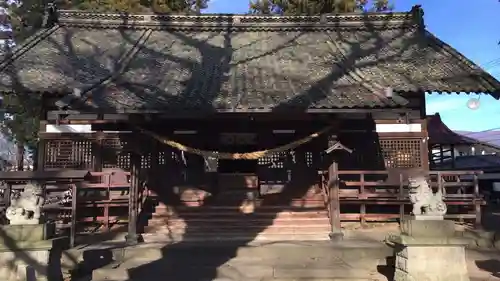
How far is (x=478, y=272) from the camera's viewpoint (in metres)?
8.33

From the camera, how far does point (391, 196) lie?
11508mm

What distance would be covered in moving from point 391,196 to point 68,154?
30.5 ft

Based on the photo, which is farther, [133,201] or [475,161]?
[475,161]

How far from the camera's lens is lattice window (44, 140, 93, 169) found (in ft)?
41.4

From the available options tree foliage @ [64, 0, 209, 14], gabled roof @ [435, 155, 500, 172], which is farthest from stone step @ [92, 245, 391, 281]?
gabled roof @ [435, 155, 500, 172]

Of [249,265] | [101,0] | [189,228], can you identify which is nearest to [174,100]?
[189,228]

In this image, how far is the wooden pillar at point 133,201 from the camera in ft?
33.1

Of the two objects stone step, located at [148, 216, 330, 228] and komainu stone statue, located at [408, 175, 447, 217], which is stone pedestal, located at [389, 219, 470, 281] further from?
stone step, located at [148, 216, 330, 228]

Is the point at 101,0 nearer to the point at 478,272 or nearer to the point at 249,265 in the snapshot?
the point at 249,265

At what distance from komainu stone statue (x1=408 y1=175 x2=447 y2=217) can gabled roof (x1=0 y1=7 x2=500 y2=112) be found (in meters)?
2.82

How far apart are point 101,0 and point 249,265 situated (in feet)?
52.7

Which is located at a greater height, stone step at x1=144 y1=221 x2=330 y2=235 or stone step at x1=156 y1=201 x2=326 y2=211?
stone step at x1=156 y1=201 x2=326 y2=211

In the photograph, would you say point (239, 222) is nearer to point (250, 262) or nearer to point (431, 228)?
point (250, 262)

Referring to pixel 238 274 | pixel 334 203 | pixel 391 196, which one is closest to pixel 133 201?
pixel 238 274
